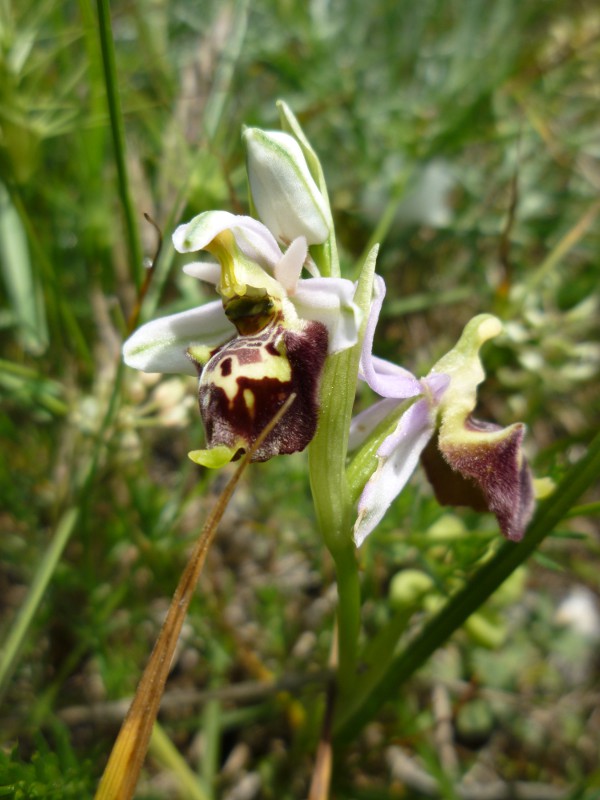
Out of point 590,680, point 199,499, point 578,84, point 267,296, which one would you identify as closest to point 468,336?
point 267,296

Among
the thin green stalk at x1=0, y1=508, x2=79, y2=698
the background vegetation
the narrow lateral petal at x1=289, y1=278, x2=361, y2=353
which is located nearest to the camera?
the narrow lateral petal at x1=289, y1=278, x2=361, y2=353

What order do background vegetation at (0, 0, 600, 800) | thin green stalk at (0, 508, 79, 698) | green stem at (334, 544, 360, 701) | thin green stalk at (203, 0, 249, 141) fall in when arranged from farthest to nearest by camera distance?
thin green stalk at (203, 0, 249, 141), background vegetation at (0, 0, 600, 800), thin green stalk at (0, 508, 79, 698), green stem at (334, 544, 360, 701)

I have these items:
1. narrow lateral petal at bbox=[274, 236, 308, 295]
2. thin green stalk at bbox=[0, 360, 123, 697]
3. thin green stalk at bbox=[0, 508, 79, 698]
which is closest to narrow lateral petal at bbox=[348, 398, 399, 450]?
narrow lateral petal at bbox=[274, 236, 308, 295]

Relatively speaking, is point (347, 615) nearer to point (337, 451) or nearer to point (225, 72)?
point (337, 451)

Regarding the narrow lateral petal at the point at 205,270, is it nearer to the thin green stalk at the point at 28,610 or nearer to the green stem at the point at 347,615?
the green stem at the point at 347,615

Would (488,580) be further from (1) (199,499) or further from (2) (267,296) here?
(1) (199,499)

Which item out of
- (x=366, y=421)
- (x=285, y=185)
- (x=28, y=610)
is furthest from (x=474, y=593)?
(x=28, y=610)

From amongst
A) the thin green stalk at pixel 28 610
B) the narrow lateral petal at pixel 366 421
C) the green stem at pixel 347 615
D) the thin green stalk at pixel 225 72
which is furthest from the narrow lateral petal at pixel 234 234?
the thin green stalk at pixel 225 72

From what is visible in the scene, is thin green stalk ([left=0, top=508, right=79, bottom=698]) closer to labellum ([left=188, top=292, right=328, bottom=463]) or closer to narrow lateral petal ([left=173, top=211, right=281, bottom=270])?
labellum ([left=188, top=292, right=328, bottom=463])
